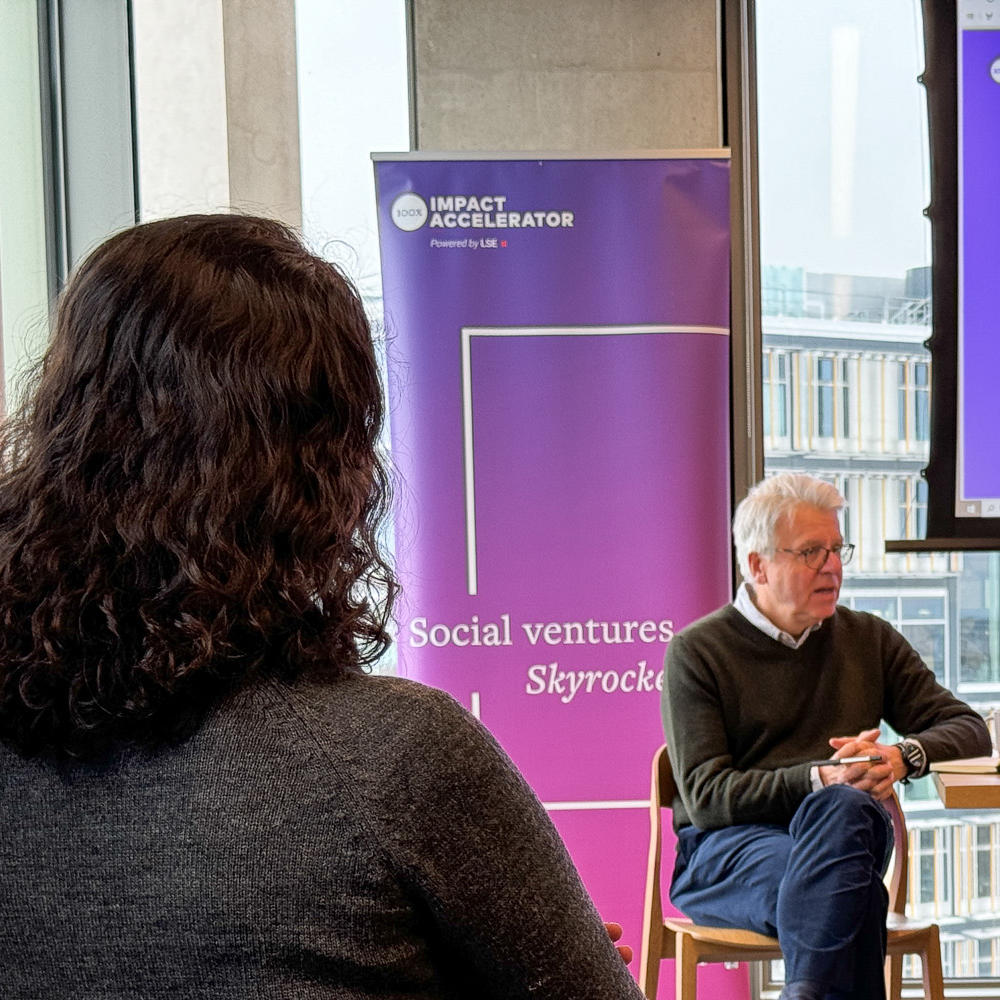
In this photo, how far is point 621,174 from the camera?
10.2 feet

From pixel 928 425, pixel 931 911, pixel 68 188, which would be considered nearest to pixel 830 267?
pixel 928 425

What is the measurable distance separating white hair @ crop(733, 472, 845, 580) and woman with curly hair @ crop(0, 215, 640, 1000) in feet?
7.41

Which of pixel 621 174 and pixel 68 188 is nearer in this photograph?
pixel 68 188

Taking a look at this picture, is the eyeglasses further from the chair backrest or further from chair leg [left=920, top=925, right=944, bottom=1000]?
chair leg [left=920, top=925, right=944, bottom=1000]

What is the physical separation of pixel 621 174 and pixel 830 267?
96cm

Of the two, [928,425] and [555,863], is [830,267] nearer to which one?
[928,425]

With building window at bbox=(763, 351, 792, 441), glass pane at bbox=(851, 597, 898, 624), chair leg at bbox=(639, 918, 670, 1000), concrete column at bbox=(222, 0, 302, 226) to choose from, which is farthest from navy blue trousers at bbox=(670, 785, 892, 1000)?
concrete column at bbox=(222, 0, 302, 226)

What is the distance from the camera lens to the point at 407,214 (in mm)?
3098

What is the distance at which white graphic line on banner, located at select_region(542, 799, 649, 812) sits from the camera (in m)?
3.04

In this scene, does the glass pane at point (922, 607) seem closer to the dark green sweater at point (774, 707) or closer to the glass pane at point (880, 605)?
the glass pane at point (880, 605)

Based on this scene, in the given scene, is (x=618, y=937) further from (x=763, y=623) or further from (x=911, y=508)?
(x=911, y=508)

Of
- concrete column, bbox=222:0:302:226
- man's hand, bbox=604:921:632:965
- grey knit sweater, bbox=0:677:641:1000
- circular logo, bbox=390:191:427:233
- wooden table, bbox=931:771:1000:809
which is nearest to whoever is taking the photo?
grey knit sweater, bbox=0:677:641:1000

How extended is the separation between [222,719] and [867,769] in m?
2.18

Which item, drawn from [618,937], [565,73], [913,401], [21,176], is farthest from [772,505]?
[618,937]
